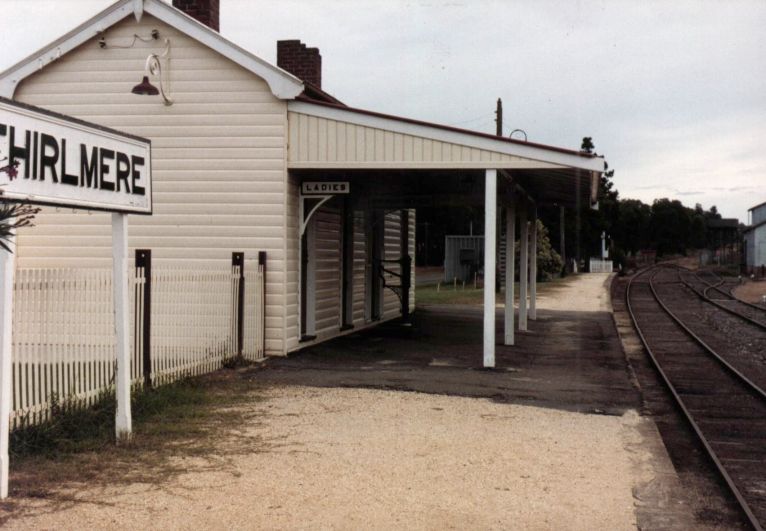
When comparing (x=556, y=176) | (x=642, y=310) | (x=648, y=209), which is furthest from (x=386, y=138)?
(x=648, y=209)

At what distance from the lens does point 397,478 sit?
6496 millimetres

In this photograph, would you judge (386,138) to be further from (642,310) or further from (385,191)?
(642,310)

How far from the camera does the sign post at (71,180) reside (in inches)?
224

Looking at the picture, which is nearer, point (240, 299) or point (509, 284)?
point (240, 299)

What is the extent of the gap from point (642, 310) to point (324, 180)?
17.4m

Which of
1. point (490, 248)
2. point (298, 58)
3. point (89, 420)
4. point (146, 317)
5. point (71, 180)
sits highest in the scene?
point (298, 58)

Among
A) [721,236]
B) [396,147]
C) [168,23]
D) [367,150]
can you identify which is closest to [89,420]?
[367,150]

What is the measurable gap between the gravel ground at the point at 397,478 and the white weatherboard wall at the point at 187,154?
474 cm

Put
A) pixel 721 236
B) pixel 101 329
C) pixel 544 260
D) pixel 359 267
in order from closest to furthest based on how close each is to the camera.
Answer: pixel 101 329
pixel 359 267
pixel 544 260
pixel 721 236

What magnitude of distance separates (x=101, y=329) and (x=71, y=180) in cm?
176

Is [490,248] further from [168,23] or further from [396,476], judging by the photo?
[396,476]

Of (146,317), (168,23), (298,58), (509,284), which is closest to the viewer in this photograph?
(146,317)

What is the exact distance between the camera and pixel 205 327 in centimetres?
1185

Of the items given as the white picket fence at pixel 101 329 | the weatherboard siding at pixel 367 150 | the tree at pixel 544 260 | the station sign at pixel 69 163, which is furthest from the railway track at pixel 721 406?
the tree at pixel 544 260
